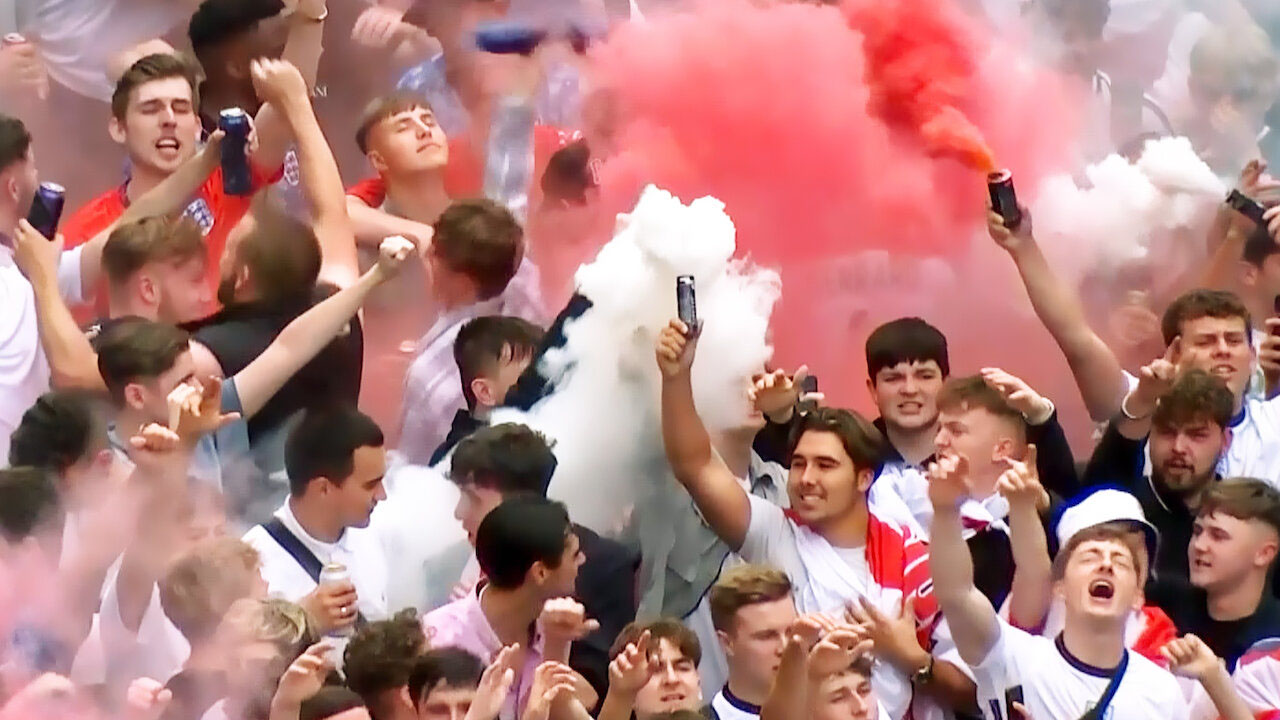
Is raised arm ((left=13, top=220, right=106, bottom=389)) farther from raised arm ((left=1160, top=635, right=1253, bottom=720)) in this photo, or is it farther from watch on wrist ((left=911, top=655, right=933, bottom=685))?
raised arm ((left=1160, top=635, right=1253, bottom=720))

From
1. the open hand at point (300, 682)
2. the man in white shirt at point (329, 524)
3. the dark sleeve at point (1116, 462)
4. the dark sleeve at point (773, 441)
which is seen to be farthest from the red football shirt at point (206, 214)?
the dark sleeve at point (1116, 462)

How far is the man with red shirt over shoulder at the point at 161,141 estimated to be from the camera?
6.49ft

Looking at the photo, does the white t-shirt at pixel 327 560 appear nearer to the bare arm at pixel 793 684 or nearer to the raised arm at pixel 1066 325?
the bare arm at pixel 793 684

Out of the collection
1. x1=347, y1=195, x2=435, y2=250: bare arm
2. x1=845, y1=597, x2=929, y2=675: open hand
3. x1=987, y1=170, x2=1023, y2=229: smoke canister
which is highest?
x1=987, y1=170, x2=1023, y2=229: smoke canister

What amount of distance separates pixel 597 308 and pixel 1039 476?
573mm

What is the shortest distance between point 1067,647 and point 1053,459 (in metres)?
0.31

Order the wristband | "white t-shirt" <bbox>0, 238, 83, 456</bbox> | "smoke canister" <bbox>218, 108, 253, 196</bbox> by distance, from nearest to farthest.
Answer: "white t-shirt" <bbox>0, 238, 83, 456</bbox>
"smoke canister" <bbox>218, 108, 253, 196</bbox>
the wristband

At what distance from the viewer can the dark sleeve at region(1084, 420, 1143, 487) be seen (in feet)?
7.13

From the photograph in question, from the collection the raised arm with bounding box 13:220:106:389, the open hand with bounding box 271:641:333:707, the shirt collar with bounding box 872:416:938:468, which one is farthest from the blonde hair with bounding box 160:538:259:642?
the shirt collar with bounding box 872:416:938:468

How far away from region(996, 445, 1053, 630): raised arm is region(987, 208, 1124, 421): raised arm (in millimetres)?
295

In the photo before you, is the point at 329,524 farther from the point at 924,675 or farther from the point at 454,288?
the point at 924,675

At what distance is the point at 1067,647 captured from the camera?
193 cm

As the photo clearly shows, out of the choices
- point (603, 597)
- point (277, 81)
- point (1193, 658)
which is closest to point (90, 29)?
point (277, 81)

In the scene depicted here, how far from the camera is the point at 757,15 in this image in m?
2.22
